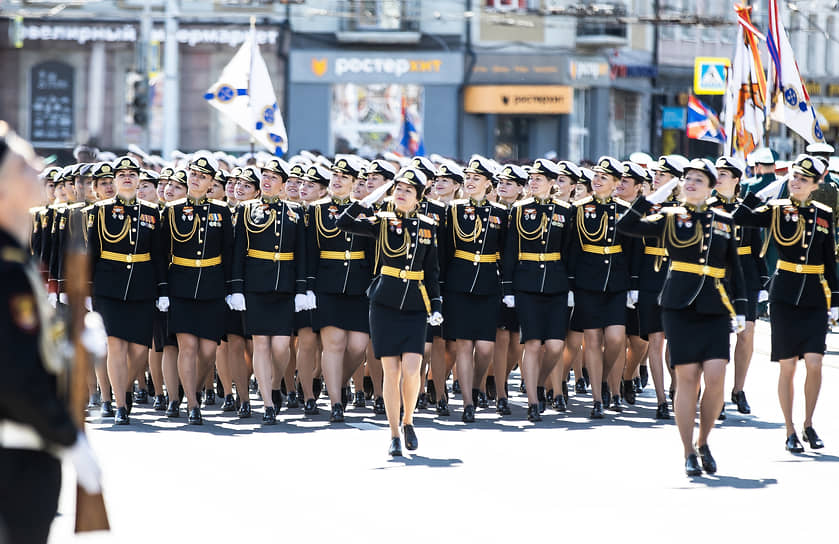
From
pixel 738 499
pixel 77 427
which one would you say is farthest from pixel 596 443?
pixel 77 427

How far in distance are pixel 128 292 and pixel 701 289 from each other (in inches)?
192

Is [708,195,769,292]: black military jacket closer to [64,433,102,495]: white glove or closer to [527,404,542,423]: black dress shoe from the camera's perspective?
[527,404,542,423]: black dress shoe

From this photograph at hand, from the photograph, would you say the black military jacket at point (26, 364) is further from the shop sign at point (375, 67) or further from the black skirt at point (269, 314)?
the shop sign at point (375, 67)

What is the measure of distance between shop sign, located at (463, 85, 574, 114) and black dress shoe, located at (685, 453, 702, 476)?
31.7 metres

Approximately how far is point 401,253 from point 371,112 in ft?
99.0

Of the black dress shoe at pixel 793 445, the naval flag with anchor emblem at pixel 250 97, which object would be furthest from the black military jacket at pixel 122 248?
the naval flag with anchor emblem at pixel 250 97

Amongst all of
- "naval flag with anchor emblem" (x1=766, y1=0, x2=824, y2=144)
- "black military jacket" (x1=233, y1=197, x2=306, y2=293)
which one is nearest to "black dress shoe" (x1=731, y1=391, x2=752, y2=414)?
"black military jacket" (x1=233, y1=197, x2=306, y2=293)

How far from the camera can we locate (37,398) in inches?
184

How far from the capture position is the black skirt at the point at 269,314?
13.1 meters

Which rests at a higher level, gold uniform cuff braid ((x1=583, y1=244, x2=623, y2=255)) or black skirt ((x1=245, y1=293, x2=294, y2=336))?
gold uniform cuff braid ((x1=583, y1=244, x2=623, y2=255))

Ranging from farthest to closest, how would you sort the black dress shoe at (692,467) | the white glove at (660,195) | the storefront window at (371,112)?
the storefront window at (371,112), the white glove at (660,195), the black dress shoe at (692,467)

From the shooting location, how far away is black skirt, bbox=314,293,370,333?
13.3 meters

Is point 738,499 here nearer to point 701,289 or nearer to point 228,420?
point 701,289

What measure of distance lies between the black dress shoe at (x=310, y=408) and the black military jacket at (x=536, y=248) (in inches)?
71.8
